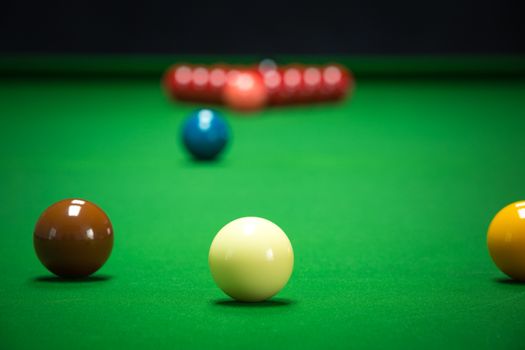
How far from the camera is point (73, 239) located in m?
3.99

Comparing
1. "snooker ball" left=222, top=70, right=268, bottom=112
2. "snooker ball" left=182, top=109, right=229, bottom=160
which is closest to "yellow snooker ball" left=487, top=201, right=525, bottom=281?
"snooker ball" left=182, top=109, right=229, bottom=160

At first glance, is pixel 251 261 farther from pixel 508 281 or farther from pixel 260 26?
pixel 260 26

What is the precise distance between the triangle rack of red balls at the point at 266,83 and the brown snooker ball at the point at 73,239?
7141mm

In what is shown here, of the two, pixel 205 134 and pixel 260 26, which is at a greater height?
pixel 260 26

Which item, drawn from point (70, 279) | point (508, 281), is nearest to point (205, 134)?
point (70, 279)

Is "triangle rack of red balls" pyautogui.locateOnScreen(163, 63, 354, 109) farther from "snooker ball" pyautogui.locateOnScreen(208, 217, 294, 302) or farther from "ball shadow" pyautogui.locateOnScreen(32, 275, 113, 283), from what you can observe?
"snooker ball" pyautogui.locateOnScreen(208, 217, 294, 302)

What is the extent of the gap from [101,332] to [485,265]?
75.6 inches

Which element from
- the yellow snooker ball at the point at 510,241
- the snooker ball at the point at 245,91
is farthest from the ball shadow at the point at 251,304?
the snooker ball at the point at 245,91

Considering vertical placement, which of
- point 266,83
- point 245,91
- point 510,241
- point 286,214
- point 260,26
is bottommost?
point 510,241

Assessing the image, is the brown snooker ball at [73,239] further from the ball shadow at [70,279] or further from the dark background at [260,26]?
the dark background at [260,26]

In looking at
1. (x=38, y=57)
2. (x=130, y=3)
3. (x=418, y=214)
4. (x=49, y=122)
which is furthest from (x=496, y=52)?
(x=418, y=214)

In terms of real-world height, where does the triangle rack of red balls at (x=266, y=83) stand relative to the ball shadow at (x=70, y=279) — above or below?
above

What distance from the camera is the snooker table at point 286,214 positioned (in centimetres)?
341

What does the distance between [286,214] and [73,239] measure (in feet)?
6.66
